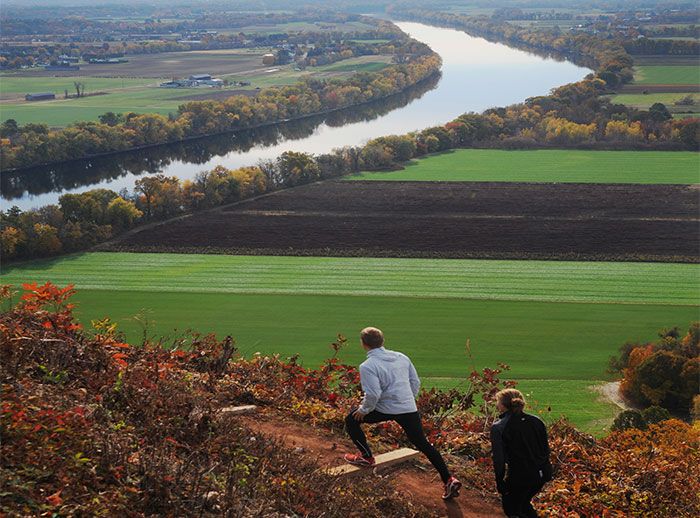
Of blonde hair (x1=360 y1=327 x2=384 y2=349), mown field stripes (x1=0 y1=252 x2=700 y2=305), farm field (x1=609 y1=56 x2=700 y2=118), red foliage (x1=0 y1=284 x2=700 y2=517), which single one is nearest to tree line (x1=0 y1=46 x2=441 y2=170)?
farm field (x1=609 y1=56 x2=700 y2=118)

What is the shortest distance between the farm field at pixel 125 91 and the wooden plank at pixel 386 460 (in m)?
78.4

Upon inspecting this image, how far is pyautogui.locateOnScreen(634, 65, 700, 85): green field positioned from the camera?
3792 inches

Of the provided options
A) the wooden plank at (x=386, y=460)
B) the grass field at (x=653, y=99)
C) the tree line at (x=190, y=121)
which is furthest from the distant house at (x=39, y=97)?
the wooden plank at (x=386, y=460)

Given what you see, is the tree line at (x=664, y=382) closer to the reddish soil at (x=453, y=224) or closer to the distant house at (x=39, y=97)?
the reddish soil at (x=453, y=224)

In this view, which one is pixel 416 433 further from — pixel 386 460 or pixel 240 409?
pixel 240 409

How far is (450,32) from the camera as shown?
19688cm

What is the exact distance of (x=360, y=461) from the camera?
29.0ft

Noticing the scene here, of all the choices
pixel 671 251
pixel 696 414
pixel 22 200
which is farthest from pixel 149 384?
pixel 22 200

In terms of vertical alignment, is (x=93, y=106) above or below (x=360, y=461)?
below

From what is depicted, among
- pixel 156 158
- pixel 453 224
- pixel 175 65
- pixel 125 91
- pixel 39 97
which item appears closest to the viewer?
pixel 453 224

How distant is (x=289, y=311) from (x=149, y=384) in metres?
23.4

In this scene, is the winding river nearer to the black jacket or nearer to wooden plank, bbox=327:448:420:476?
wooden plank, bbox=327:448:420:476

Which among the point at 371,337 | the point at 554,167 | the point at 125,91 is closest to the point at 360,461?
the point at 371,337

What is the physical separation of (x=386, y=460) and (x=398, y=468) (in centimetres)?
19
